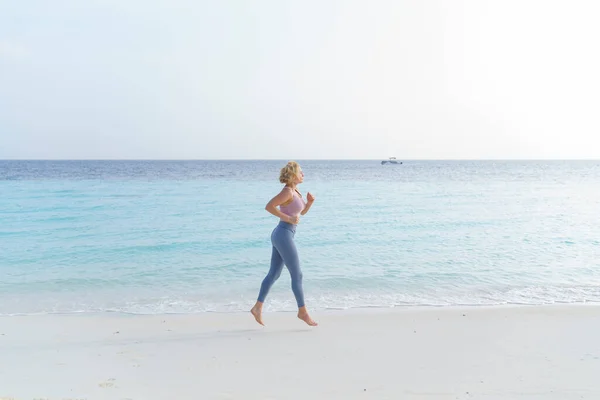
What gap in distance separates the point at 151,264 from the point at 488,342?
24.5 ft

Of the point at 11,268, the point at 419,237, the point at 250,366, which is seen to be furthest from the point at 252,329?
the point at 419,237

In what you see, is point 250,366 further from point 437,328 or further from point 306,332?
point 437,328

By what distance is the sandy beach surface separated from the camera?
4.37 meters

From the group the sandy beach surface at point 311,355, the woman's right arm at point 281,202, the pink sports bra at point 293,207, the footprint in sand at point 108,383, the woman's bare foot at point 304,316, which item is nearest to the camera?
the sandy beach surface at point 311,355

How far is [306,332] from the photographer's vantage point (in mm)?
6145

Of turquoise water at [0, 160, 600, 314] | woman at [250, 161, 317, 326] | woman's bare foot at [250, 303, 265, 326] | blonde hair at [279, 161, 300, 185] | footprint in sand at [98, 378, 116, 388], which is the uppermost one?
blonde hair at [279, 161, 300, 185]

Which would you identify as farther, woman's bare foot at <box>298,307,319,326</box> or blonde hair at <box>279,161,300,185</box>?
woman's bare foot at <box>298,307,319,326</box>

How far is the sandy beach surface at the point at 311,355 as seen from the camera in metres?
4.37

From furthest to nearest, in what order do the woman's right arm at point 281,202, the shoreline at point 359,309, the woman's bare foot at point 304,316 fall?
the shoreline at point 359,309 → the woman's bare foot at point 304,316 → the woman's right arm at point 281,202

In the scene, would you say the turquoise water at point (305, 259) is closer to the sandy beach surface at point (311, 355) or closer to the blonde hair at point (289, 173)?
the sandy beach surface at point (311, 355)

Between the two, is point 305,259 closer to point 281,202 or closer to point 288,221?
point 288,221

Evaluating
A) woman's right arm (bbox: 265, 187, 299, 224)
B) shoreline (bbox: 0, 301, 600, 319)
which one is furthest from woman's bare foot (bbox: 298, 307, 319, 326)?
woman's right arm (bbox: 265, 187, 299, 224)

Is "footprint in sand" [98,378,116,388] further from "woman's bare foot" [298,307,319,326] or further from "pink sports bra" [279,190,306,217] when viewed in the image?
"pink sports bra" [279,190,306,217]

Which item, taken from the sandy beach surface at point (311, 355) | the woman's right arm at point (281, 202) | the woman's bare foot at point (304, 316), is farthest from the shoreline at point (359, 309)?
the woman's right arm at point (281, 202)
